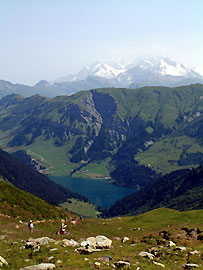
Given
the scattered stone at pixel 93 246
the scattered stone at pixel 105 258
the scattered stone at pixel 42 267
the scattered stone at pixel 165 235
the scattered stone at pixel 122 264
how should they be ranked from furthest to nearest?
the scattered stone at pixel 165 235 < the scattered stone at pixel 93 246 < the scattered stone at pixel 105 258 < the scattered stone at pixel 122 264 < the scattered stone at pixel 42 267

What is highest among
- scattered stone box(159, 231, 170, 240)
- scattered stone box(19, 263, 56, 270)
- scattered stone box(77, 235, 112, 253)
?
scattered stone box(19, 263, 56, 270)

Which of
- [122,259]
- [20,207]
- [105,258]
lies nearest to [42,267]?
[105,258]

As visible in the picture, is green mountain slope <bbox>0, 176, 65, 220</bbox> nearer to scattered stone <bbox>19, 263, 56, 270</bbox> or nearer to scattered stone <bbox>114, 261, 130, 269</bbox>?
scattered stone <bbox>19, 263, 56, 270</bbox>

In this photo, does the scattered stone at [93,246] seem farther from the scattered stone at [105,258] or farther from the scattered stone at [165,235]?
the scattered stone at [165,235]

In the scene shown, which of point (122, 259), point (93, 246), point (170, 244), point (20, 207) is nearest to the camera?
point (122, 259)

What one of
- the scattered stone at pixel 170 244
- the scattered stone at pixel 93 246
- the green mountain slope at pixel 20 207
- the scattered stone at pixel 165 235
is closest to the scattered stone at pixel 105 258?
the scattered stone at pixel 93 246

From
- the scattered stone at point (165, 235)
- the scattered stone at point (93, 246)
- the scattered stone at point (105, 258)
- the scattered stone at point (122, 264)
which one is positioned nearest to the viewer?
the scattered stone at point (122, 264)

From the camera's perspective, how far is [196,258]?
125 feet

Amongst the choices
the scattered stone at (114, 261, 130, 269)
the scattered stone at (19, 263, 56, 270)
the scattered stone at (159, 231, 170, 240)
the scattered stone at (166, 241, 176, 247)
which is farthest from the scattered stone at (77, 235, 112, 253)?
the scattered stone at (159, 231, 170, 240)

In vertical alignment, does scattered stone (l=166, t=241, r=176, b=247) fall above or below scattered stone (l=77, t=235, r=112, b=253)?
below

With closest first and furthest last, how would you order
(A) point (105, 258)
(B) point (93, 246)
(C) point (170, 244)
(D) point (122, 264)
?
(D) point (122, 264)
(A) point (105, 258)
(B) point (93, 246)
(C) point (170, 244)

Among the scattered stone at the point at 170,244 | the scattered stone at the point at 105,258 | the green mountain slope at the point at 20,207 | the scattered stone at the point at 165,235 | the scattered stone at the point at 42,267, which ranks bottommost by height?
the green mountain slope at the point at 20,207

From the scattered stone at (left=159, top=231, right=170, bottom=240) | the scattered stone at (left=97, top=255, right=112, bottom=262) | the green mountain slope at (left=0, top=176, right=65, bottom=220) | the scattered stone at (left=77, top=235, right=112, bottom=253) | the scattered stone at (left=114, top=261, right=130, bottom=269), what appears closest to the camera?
the scattered stone at (left=114, top=261, right=130, bottom=269)

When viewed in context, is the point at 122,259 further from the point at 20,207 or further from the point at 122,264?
the point at 20,207
